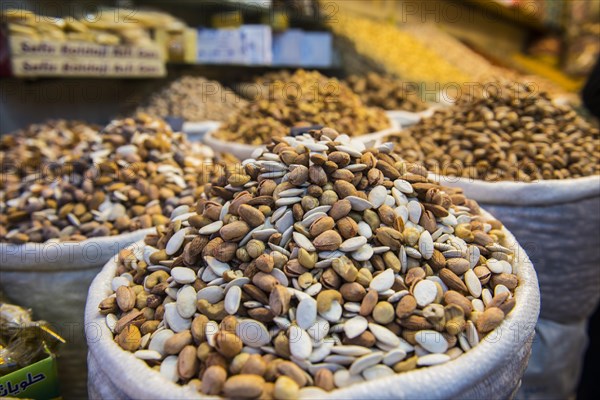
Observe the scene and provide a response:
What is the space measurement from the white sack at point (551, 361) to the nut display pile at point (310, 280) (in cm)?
51

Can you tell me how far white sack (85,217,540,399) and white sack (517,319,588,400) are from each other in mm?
579

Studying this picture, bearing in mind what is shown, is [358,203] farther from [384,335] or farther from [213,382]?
[213,382]

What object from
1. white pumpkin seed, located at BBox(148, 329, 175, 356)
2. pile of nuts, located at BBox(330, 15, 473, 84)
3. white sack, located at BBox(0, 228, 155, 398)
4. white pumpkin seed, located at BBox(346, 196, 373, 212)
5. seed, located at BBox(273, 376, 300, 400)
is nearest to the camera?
seed, located at BBox(273, 376, 300, 400)

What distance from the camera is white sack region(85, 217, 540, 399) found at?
1.98 feet

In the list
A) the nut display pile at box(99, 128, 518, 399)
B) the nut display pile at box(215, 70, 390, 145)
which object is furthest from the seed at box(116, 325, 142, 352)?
the nut display pile at box(215, 70, 390, 145)

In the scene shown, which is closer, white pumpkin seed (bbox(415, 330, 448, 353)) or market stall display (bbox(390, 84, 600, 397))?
white pumpkin seed (bbox(415, 330, 448, 353))

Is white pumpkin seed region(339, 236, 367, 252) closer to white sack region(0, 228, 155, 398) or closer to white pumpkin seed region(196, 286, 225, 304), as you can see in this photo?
white pumpkin seed region(196, 286, 225, 304)

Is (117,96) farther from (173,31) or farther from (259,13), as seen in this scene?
(259,13)

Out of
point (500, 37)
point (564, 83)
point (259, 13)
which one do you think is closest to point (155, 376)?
point (259, 13)

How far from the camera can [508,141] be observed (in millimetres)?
1343

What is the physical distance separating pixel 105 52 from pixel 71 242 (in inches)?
37.9

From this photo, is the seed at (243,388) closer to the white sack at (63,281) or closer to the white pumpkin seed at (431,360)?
the white pumpkin seed at (431,360)

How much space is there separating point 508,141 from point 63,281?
1.14 m

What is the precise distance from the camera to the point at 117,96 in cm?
230
